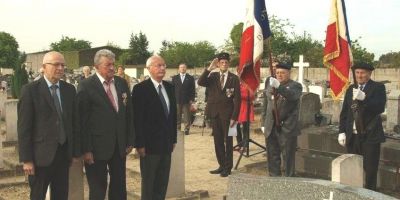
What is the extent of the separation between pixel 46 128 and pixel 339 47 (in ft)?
12.3

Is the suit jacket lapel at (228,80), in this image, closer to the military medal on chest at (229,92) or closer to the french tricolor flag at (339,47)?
the military medal on chest at (229,92)

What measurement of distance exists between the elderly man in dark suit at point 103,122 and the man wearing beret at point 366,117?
113 inches

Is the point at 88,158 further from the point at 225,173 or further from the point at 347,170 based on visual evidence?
the point at 225,173

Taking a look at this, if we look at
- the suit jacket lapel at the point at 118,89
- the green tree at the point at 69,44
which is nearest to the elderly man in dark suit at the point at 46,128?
the suit jacket lapel at the point at 118,89

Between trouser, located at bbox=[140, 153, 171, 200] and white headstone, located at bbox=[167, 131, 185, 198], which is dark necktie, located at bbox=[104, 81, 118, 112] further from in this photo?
white headstone, located at bbox=[167, 131, 185, 198]

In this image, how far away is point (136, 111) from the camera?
5.45 m

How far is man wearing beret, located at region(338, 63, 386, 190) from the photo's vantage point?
6.11 m

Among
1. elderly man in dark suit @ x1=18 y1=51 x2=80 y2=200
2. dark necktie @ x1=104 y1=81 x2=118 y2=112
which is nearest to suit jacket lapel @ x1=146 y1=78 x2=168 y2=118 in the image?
dark necktie @ x1=104 y1=81 x2=118 y2=112

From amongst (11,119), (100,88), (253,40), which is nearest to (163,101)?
(100,88)

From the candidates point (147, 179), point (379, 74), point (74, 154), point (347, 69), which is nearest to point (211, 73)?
point (347, 69)

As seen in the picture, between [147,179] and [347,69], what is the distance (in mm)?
2919

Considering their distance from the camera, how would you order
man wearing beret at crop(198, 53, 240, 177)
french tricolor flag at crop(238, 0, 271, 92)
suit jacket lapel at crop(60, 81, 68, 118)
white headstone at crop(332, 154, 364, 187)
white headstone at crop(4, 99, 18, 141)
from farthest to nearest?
1. white headstone at crop(4, 99, 18, 141)
2. man wearing beret at crop(198, 53, 240, 177)
3. french tricolor flag at crop(238, 0, 271, 92)
4. suit jacket lapel at crop(60, 81, 68, 118)
5. white headstone at crop(332, 154, 364, 187)

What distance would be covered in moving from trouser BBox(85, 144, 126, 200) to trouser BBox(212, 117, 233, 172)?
287cm

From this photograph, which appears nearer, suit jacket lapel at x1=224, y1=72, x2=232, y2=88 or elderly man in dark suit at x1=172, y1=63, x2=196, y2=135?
suit jacket lapel at x1=224, y1=72, x2=232, y2=88
